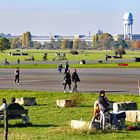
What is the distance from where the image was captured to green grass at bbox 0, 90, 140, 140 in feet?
68.2

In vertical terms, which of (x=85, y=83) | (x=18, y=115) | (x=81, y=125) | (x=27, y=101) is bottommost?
(x=85, y=83)

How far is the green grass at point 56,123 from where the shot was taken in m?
20.8

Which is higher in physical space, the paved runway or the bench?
the bench

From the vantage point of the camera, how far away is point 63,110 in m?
30.2

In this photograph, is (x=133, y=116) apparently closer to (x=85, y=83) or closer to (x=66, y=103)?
(x=66, y=103)

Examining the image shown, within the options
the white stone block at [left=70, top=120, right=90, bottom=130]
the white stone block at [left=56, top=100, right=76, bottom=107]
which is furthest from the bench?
the white stone block at [left=56, top=100, right=76, bottom=107]

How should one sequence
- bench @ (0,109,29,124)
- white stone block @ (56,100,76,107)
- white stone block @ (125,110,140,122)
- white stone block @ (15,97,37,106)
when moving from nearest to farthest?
bench @ (0,109,29,124) → white stone block @ (125,110,140,122) → white stone block @ (56,100,76,107) → white stone block @ (15,97,37,106)

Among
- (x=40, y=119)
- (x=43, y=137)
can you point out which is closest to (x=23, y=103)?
(x=40, y=119)

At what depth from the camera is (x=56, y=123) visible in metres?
25.0

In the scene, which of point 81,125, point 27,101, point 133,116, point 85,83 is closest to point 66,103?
point 27,101

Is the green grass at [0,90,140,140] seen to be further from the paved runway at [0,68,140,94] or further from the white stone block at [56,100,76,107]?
the paved runway at [0,68,140,94]

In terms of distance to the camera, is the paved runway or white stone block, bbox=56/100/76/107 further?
the paved runway

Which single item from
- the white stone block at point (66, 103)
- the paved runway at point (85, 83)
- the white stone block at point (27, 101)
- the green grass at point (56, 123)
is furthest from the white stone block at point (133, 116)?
the paved runway at point (85, 83)

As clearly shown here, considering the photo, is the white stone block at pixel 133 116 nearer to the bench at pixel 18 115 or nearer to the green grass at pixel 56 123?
the green grass at pixel 56 123
